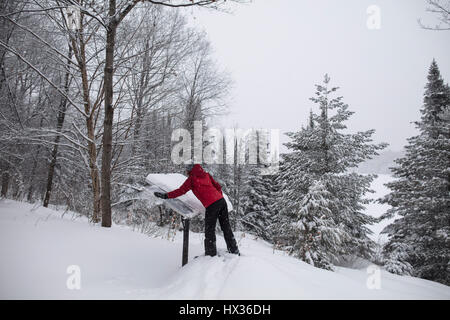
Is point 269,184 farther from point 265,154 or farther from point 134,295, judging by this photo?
point 134,295

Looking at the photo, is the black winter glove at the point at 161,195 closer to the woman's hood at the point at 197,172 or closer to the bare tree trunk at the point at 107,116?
the woman's hood at the point at 197,172

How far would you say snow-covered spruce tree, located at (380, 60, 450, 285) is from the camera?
11.3m

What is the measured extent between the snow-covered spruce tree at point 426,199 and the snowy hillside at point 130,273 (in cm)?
1017

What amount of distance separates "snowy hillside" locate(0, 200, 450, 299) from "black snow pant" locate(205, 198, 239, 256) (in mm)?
192

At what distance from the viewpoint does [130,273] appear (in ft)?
11.5

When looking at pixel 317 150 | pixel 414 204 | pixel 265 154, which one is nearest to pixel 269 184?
pixel 265 154

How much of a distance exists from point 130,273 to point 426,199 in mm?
13572

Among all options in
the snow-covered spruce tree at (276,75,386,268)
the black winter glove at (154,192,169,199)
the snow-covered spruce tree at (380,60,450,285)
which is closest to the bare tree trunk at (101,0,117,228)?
the black winter glove at (154,192,169,199)

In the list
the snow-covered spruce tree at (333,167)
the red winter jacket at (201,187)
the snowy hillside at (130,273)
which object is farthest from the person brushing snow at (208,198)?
the snow-covered spruce tree at (333,167)

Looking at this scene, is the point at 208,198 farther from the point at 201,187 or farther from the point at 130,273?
the point at 130,273

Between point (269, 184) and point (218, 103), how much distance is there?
10005 millimetres

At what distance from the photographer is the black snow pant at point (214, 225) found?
3619 millimetres

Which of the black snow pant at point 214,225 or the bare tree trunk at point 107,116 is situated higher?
A: the bare tree trunk at point 107,116
